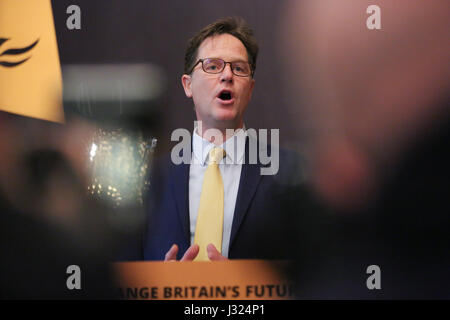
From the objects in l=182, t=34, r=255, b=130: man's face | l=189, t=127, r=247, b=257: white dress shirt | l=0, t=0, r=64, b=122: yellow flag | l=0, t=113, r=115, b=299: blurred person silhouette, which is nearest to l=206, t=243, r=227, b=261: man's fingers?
l=189, t=127, r=247, b=257: white dress shirt

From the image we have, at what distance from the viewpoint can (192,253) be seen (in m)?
3.02

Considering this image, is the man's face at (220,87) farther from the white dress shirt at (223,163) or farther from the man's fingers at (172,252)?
the man's fingers at (172,252)

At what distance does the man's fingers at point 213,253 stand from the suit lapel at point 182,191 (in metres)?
0.13

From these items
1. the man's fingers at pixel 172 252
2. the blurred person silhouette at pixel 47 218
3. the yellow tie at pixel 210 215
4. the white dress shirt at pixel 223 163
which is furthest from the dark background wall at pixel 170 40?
the man's fingers at pixel 172 252

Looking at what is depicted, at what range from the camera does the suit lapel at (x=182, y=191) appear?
304cm

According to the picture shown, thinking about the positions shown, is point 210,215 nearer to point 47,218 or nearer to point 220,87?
point 220,87

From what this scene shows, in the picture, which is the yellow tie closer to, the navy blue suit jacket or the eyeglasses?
the navy blue suit jacket

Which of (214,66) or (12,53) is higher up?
(12,53)

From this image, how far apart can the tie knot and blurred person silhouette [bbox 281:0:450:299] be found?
52 centimetres

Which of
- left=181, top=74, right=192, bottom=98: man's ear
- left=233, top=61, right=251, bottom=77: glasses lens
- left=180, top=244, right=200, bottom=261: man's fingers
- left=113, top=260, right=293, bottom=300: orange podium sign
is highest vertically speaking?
left=233, top=61, right=251, bottom=77: glasses lens

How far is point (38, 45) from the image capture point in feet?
10.2

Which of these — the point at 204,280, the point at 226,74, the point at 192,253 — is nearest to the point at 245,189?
the point at 192,253

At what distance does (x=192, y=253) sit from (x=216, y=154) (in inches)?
24.9

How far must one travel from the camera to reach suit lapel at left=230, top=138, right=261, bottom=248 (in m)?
3.04
